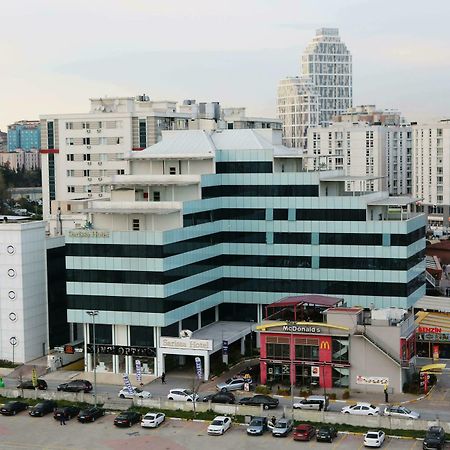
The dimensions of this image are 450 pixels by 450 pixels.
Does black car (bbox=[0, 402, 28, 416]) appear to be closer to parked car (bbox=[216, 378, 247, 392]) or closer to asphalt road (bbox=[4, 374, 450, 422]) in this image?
asphalt road (bbox=[4, 374, 450, 422])

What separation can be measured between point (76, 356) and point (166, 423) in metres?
22.3

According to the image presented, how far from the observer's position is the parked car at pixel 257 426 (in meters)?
62.5

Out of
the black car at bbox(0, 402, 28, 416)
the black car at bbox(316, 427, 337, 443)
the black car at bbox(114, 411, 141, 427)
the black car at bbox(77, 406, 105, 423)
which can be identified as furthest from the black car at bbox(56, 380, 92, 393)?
the black car at bbox(316, 427, 337, 443)

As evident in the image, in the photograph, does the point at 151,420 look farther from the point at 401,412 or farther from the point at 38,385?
the point at 401,412

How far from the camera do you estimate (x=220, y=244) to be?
9000cm

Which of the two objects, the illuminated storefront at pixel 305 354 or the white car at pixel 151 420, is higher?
the illuminated storefront at pixel 305 354

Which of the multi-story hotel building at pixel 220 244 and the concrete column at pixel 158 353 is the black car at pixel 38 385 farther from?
the concrete column at pixel 158 353

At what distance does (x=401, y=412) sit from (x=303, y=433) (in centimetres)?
796

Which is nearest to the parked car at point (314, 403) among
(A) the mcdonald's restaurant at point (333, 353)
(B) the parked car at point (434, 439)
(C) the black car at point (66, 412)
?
(A) the mcdonald's restaurant at point (333, 353)

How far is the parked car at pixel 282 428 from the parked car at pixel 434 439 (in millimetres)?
8799

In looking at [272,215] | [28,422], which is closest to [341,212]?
[272,215]

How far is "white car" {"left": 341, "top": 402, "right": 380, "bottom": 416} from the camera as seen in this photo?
215 ft

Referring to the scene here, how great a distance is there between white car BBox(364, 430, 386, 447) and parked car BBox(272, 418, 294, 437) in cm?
525

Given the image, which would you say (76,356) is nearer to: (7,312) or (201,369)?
(7,312)
